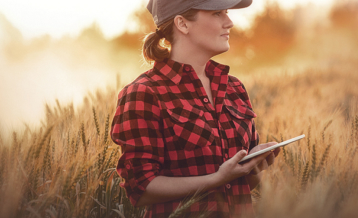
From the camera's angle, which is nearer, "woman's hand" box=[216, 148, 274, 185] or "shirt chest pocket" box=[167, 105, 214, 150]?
"woman's hand" box=[216, 148, 274, 185]

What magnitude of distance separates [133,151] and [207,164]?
260 millimetres

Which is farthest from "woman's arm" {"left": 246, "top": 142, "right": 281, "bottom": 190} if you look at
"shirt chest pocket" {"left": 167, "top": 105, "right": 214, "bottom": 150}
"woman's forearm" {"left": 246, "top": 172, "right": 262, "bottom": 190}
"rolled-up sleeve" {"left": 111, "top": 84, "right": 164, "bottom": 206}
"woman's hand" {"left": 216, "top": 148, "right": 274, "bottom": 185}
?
"rolled-up sleeve" {"left": 111, "top": 84, "right": 164, "bottom": 206}

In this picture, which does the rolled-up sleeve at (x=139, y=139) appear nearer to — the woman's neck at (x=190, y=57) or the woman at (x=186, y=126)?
the woman at (x=186, y=126)

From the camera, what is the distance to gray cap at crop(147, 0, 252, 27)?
4.62 ft

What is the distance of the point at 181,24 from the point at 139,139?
0.50 m

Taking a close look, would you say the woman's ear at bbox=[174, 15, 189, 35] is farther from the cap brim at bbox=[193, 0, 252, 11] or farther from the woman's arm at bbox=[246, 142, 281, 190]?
the woman's arm at bbox=[246, 142, 281, 190]

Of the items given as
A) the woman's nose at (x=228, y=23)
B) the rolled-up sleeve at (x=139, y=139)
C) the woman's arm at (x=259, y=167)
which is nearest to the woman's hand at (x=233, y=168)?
the woman's arm at (x=259, y=167)

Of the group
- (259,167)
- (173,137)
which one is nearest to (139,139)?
(173,137)

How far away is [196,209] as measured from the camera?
1285 mm

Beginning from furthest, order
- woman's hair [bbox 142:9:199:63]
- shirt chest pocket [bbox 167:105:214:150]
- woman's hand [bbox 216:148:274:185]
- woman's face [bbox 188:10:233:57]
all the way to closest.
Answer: woman's hair [bbox 142:9:199:63], woman's face [bbox 188:10:233:57], shirt chest pocket [bbox 167:105:214:150], woman's hand [bbox 216:148:274:185]

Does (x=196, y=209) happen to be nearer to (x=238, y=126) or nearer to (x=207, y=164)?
(x=207, y=164)

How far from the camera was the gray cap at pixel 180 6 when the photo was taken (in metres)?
1.41

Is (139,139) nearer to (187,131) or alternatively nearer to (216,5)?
(187,131)

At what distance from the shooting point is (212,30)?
4.65ft
